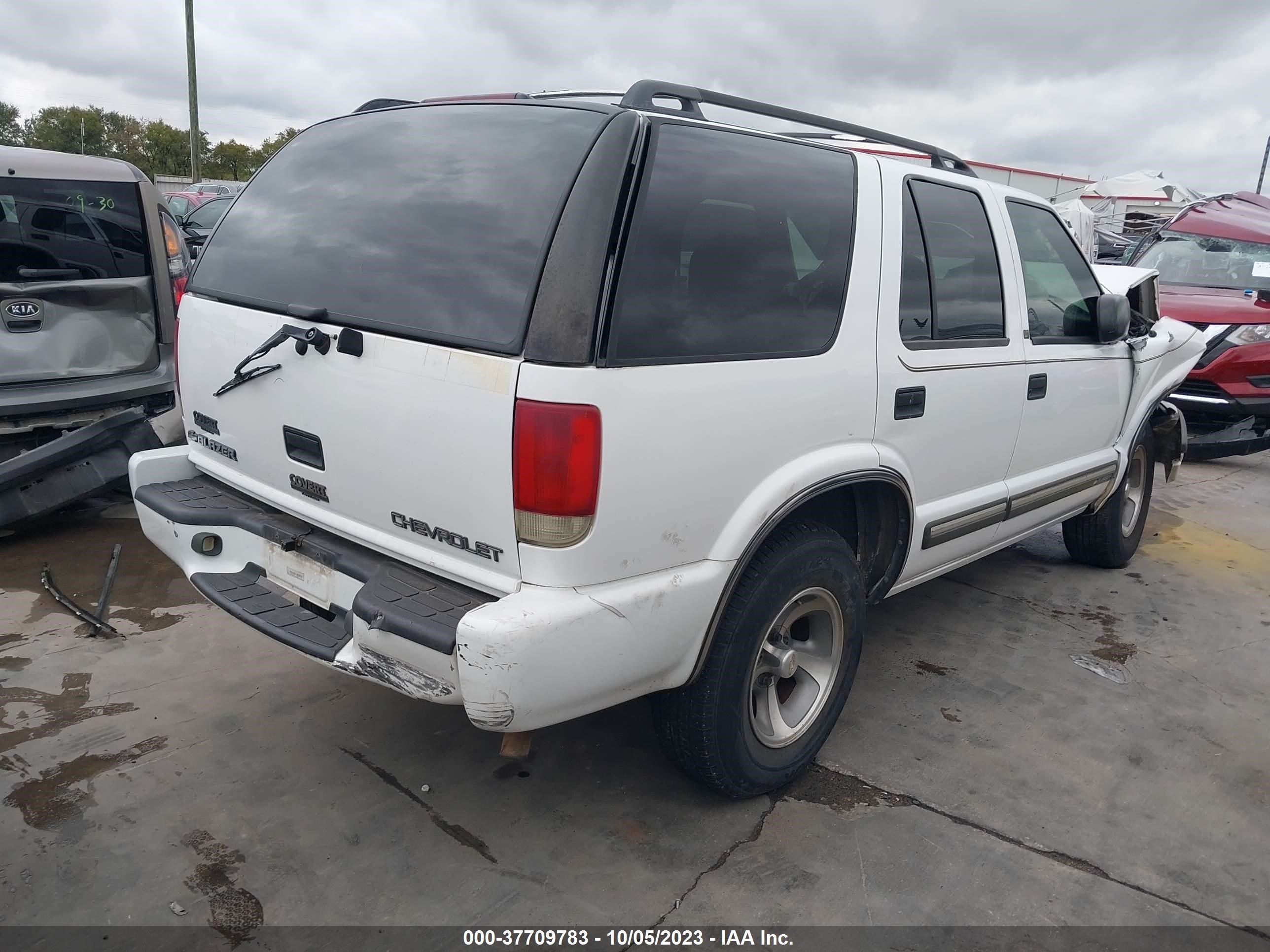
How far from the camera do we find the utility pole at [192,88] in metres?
20.4

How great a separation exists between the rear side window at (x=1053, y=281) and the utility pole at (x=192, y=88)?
833 inches

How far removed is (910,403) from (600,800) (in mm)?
1585

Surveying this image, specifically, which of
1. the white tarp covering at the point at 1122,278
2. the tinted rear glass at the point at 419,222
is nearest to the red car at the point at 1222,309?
the white tarp covering at the point at 1122,278

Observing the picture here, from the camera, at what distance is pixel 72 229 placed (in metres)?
4.86

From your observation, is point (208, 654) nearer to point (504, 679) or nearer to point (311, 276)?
point (311, 276)

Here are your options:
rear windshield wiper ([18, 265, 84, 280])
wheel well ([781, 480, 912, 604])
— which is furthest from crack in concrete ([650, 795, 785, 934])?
rear windshield wiper ([18, 265, 84, 280])

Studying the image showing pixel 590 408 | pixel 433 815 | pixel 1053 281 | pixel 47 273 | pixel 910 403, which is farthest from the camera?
pixel 47 273

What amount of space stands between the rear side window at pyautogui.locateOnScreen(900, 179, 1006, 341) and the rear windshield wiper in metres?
4.25

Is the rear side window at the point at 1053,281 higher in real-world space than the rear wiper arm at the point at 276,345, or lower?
higher

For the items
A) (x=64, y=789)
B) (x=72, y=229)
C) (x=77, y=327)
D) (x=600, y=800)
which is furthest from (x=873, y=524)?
(x=72, y=229)

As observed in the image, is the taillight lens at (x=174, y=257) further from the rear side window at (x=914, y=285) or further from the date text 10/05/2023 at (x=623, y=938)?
the date text 10/05/2023 at (x=623, y=938)

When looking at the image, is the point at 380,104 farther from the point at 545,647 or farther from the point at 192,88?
the point at 192,88

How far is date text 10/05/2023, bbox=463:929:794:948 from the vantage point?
2.27 m

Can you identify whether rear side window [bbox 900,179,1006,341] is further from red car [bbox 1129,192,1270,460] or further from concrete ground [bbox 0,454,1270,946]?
red car [bbox 1129,192,1270,460]
